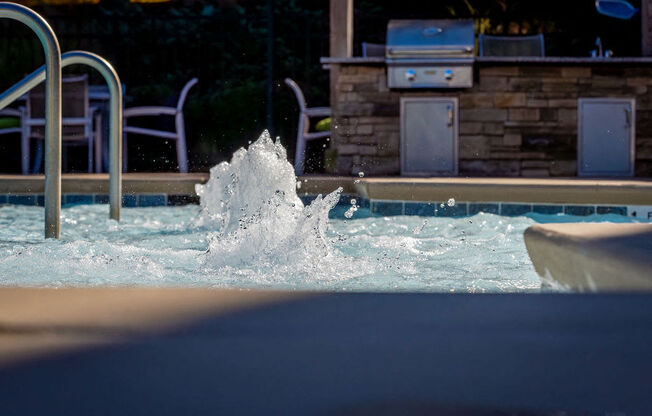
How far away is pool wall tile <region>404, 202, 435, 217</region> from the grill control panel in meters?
1.74

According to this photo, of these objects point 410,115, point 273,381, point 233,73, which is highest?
point 233,73

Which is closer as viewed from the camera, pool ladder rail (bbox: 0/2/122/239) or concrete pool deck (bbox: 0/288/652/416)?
concrete pool deck (bbox: 0/288/652/416)

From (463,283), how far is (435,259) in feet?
1.76

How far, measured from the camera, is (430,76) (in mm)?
6629

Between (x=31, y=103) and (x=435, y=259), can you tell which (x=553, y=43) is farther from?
(x=435, y=259)

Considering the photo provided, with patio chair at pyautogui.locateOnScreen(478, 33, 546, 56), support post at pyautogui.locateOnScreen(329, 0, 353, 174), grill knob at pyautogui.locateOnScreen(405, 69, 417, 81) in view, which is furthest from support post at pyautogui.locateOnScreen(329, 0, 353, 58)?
patio chair at pyautogui.locateOnScreen(478, 33, 546, 56)

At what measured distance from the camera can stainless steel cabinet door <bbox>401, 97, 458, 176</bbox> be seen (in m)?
6.74

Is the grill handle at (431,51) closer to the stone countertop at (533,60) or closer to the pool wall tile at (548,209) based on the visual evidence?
the stone countertop at (533,60)

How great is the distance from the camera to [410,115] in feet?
22.2

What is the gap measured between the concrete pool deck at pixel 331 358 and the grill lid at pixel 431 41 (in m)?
5.72

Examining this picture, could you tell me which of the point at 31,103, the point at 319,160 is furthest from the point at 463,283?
the point at 319,160

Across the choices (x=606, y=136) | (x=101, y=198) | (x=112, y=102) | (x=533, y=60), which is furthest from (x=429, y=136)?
(x=112, y=102)

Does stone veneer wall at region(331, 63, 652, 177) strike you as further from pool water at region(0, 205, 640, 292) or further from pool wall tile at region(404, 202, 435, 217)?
pool water at region(0, 205, 640, 292)

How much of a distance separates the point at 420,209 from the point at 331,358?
434cm
